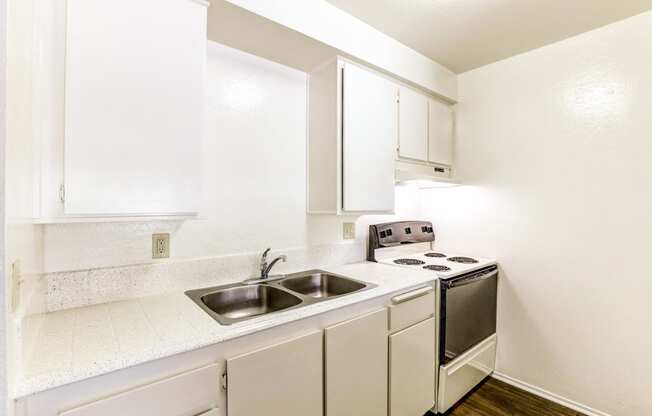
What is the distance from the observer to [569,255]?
2027mm

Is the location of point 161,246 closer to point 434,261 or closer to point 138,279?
point 138,279

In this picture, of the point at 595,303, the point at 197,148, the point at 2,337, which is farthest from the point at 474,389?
the point at 2,337

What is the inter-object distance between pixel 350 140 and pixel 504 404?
201 cm

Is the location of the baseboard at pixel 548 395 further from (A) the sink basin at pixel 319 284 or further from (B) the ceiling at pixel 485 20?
(B) the ceiling at pixel 485 20

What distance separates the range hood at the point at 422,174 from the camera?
6.99 ft

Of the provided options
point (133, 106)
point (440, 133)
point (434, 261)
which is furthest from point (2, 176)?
point (440, 133)

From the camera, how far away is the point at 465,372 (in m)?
2.07

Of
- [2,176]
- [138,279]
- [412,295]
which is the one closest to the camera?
[2,176]

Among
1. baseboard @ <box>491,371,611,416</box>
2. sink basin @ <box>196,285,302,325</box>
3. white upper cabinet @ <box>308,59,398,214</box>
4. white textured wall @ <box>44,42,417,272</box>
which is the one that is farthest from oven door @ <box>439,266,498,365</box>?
sink basin @ <box>196,285,302,325</box>

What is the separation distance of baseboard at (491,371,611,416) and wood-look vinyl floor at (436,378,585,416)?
28 millimetres

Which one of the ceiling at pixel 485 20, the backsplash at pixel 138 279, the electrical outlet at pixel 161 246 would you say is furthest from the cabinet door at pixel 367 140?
the electrical outlet at pixel 161 246

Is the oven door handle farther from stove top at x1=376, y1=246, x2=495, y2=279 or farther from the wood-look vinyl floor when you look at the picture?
the wood-look vinyl floor

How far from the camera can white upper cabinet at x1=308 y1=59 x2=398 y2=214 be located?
183 cm

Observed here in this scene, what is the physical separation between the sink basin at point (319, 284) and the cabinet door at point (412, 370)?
0.39 meters
